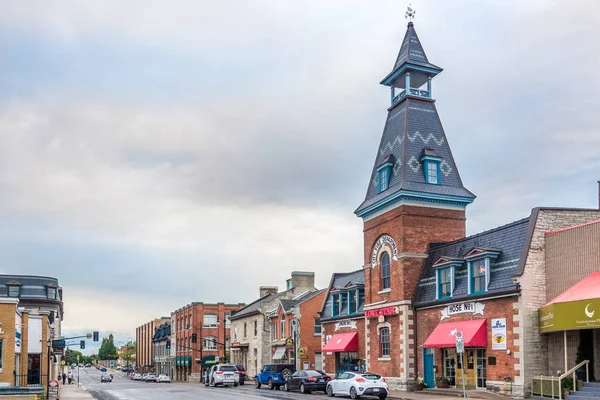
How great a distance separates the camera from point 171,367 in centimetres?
10781

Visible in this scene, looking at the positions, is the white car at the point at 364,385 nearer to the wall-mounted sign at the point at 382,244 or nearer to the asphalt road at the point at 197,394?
the asphalt road at the point at 197,394

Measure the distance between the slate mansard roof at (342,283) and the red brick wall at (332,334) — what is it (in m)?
0.60

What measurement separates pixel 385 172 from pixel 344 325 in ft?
38.7

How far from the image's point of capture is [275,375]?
4744 centimetres

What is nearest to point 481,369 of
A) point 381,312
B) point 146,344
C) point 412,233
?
point 381,312

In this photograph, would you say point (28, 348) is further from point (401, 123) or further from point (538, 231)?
point (538, 231)

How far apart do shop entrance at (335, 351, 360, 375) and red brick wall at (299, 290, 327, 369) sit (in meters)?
9.25

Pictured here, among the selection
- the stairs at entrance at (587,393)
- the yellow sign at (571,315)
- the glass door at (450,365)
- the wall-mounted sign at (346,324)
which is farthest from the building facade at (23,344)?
the stairs at entrance at (587,393)

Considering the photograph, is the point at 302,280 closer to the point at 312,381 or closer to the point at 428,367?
the point at 312,381

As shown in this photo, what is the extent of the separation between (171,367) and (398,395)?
80574mm

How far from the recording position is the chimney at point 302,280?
6875 cm

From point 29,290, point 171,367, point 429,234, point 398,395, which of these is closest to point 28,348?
point 398,395

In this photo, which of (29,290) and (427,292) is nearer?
(427,292)

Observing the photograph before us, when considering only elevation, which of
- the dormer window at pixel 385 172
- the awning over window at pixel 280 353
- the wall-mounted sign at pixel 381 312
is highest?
the dormer window at pixel 385 172
